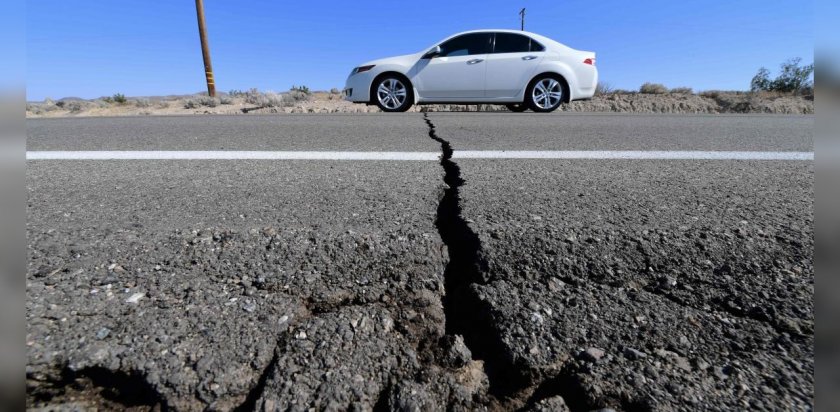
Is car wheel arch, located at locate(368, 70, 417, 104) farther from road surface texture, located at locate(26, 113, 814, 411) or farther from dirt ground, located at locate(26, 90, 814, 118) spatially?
road surface texture, located at locate(26, 113, 814, 411)

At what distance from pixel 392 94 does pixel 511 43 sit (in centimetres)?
244

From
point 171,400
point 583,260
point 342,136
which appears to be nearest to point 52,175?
point 342,136

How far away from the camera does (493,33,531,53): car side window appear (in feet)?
25.7

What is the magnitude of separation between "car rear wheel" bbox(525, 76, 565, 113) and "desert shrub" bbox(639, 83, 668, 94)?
10816 mm

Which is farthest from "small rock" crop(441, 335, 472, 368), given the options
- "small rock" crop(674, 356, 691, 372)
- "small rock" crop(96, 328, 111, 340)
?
"small rock" crop(96, 328, 111, 340)

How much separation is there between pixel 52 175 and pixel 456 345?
9.89ft

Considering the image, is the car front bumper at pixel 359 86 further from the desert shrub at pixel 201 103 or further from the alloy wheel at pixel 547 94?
the desert shrub at pixel 201 103

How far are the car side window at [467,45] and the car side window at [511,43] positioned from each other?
0.69 ft

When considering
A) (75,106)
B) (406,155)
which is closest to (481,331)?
(406,155)

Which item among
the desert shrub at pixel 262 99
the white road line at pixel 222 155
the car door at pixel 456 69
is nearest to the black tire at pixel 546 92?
the car door at pixel 456 69

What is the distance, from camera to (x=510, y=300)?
131 cm

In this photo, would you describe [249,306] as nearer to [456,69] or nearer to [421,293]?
[421,293]

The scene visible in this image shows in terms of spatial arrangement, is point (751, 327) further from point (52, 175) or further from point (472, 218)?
point (52, 175)

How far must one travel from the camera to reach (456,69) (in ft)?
25.3
